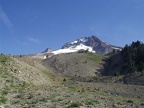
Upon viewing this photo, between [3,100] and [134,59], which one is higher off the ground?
[134,59]

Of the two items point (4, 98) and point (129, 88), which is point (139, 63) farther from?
point (4, 98)

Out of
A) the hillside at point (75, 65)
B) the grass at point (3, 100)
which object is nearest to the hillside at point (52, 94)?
the grass at point (3, 100)

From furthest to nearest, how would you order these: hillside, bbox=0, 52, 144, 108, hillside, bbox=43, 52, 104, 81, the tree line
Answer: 1. hillside, bbox=43, 52, 104, 81
2. the tree line
3. hillside, bbox=0, 52, 144, 108

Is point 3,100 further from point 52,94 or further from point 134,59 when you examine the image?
point 134,59

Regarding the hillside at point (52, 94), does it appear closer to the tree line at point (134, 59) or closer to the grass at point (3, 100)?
the grass at point (3, 100)

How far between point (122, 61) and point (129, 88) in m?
48.5

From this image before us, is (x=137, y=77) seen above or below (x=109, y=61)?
below

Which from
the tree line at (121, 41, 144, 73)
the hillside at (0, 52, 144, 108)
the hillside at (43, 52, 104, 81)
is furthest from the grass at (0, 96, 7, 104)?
the tree line at (121, 41, 144, 73)

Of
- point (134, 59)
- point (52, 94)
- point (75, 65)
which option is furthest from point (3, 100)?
point (75, 65)

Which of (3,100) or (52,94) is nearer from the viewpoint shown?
(3,100)

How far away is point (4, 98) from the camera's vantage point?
28703 mm

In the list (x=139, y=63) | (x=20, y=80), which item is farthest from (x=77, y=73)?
(x=20, y=80)

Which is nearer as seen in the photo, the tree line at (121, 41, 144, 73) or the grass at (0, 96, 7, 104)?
the grass at (0, 96, 7, 104)

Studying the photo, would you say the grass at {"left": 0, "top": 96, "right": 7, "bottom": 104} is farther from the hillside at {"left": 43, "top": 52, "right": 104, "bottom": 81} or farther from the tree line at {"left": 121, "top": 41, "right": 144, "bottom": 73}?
the tree line at {"left": 121, "top": 41, "right": 144, "bottom": 73}
